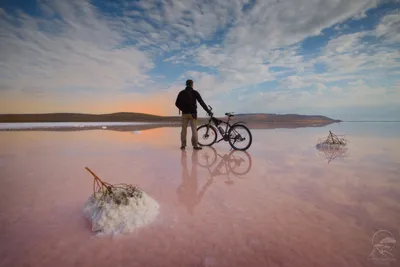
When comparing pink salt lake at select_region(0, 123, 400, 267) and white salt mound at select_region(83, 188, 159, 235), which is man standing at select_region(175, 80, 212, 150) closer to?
pink salt lake at select_region(0, 123, 400, 267)

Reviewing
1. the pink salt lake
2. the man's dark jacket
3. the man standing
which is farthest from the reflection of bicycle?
the man's dark jacket

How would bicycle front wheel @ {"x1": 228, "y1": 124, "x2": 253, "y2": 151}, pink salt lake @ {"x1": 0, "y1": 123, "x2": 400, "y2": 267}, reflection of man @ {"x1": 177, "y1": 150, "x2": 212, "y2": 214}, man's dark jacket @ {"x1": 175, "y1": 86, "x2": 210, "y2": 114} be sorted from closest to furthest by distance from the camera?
pink salt lake @ {"x1": 0, "y1": 123, "x2": 400, "y2": 267} < reflection of man @ {"x1": 177, "y1": 150, "x2": 212, "y2": 214} < man's dark jacket @ {"x1": 175, "y1": 86, "x2": 210, "y2": 114} < bicycle front wheel @ {"x1": 228, "y1": 124, "x2": 253, "y2": 151}

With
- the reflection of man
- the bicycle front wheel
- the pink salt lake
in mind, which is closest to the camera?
the pink salt lake

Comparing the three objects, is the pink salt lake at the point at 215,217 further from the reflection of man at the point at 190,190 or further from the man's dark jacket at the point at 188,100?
the man's dark jacket at the point at 188,100

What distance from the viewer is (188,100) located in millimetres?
8703

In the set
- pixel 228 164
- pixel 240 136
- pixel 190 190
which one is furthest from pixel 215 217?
pixel 240 136

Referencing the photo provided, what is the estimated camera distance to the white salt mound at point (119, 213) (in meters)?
2.61

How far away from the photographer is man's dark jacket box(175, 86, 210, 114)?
8688mm

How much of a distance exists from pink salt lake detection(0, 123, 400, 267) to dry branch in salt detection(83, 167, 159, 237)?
0.40 feet

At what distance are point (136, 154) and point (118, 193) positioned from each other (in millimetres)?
4839

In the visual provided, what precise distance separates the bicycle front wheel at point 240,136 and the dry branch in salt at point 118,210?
6.22 metres

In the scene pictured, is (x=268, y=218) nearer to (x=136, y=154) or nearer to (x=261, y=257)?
(x=261, y=257)

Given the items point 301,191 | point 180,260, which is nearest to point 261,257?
point 180,260

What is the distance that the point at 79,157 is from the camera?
283 inches
